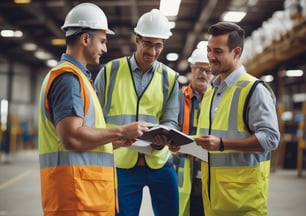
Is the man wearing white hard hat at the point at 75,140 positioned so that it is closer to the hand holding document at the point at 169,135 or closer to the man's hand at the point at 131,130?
the man's hand at the point at 131,130

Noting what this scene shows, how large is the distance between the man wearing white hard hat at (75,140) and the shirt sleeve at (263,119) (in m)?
0.59

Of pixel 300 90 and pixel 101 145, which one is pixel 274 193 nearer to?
pixel 101 145

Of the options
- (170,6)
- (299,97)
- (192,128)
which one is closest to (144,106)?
(192,128)

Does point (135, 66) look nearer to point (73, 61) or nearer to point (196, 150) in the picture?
point (196, 150)

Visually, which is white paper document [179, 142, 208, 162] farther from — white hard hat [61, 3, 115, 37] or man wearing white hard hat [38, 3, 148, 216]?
white hard hat [61, 3, 115, 37]

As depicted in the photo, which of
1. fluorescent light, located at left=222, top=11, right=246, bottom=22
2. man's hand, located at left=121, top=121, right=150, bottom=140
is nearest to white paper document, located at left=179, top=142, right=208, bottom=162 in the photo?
man's hand, located at left=121, top=121, right=150, bottom=140

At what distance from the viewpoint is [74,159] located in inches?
97.0

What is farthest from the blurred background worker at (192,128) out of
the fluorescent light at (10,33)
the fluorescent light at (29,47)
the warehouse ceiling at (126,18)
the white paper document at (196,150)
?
the fluorescent light at (29,47)

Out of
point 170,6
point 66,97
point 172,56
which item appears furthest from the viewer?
point 172,56

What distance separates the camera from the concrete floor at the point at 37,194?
294 inches

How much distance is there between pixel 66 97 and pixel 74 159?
316mm

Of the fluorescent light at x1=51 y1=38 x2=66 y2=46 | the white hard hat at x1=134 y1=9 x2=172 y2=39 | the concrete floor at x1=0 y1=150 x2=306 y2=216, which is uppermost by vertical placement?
the fluorescent light at x1=51 y1=38 x2=66 y2=46

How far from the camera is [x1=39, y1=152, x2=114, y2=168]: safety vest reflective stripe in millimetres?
2469

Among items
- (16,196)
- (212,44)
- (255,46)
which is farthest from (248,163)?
(255,46)
